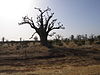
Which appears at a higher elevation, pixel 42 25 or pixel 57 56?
pixel 42 25

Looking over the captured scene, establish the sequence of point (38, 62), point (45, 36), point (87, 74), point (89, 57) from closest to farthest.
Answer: point (87, 74), point (38, 62), point (89, 57), point (45, 36)

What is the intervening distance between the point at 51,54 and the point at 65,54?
1.86 m

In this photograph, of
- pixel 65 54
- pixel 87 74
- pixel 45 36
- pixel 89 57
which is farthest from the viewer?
pixel 45 36

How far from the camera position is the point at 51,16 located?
43.1m

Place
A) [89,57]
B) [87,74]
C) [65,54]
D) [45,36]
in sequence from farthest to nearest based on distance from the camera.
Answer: [45,36] → [65,54] → [89,57] → [87,74]

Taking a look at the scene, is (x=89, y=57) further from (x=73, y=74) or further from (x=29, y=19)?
(x=29, y=19)

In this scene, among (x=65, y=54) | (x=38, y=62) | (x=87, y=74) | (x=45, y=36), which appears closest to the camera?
(x=87, y=74)

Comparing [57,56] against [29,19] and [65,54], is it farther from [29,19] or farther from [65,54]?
[29,19]

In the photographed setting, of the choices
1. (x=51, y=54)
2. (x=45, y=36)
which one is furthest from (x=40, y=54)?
(x=45, y=36)

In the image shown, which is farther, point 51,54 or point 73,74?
point 51,54

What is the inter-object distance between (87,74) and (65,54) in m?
15.8

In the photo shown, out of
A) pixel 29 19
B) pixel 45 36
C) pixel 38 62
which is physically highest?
pixel 29 19

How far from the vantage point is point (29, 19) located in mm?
43312

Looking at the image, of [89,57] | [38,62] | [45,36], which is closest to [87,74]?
[38,62]
